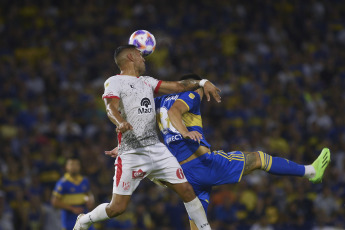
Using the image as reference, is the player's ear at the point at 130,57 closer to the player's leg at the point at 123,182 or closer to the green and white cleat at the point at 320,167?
the player's leg at the point at 123,182

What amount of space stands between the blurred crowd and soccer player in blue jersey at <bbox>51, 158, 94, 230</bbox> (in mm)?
1414

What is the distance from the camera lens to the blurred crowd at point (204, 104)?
11156mm

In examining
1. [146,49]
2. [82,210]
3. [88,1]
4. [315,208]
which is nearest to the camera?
[146,49]

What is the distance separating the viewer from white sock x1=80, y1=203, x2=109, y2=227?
616cm

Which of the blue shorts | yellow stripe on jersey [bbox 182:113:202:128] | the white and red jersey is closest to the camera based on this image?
the white and red jersey

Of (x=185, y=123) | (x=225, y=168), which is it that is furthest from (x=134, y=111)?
(x=225, y=168)

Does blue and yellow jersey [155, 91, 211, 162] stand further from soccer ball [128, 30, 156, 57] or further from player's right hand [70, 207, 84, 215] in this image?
player's right hand [70, 207, 84, 215]

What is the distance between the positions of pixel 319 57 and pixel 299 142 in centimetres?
366

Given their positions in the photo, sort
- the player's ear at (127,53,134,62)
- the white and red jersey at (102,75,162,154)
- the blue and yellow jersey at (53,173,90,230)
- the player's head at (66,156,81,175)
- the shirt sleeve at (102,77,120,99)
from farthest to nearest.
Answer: the player's head at (66,156,81,175), the blue and yellow jersey at (53,173,90,230), the player's ear at (127,53,134,62), the white and red jersey at (102,75,162,154), the shirt sleeve at (102,77,120,99)

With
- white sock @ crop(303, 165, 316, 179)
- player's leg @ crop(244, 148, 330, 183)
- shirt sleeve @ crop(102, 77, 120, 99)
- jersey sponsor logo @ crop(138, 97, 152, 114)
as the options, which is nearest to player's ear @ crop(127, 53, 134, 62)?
shirt sleeve @ crop(102, 77, 120, 99)

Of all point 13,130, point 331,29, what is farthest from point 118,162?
point 331,29

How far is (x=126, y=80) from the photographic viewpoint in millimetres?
6172

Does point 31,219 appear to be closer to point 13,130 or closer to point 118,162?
point 13,130

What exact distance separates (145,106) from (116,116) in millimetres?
484
